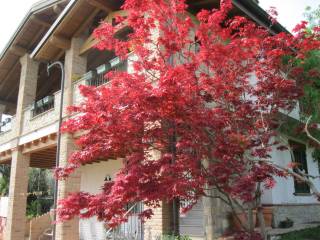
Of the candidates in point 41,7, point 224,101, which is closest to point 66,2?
point 41,7

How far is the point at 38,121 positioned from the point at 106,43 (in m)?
7.49

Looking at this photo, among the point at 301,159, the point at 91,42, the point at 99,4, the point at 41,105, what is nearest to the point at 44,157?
the point at 41,105

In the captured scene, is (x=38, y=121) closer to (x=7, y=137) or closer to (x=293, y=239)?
(x=7, y=137)

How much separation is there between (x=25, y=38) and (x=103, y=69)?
6.96 m

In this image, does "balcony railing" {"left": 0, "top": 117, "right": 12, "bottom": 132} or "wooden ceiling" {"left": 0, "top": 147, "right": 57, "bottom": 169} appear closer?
"wooden ceiling" {"left": 0, "top": 147, "right": 57, "bottom": 169}

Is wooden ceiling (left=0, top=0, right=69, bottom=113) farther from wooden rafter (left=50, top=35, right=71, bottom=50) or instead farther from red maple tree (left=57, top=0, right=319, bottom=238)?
red maple tree (left=57, top=0, right=319, bottom=238)

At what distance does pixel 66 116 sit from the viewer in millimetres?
11781

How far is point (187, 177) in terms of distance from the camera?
614 centimetres

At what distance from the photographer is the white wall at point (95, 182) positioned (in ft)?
47.1

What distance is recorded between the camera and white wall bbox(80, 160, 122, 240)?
1436 centimetres

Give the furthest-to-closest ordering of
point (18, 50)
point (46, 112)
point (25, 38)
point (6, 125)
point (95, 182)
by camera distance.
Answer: point (6, 125) → point (18, 50) → point (25, 38) → point (95, 182) → point (46, 112)

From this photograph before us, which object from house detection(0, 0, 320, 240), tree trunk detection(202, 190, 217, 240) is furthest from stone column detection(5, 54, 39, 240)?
tree trunk detection(202, 190, 217, 240)

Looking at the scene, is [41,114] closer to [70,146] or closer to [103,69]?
[70,146]

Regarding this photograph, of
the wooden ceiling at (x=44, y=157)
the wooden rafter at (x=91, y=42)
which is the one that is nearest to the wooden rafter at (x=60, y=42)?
the wooden rafter at (x=91, y=42)
